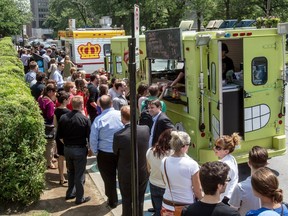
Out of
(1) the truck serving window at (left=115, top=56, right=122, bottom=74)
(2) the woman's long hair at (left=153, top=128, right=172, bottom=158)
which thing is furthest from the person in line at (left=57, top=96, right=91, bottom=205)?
(1) the truck serving window at (left=115, top=56, right=122, bottom=74)

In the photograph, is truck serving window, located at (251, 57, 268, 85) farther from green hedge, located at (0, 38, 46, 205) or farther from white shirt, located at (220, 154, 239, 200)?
green hedge, located at (0, 38, 46, 205)

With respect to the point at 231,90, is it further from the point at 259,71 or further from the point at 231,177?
the point at 231,177

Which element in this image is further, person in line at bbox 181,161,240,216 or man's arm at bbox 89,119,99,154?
man's arm at bbox 89,119,99,154

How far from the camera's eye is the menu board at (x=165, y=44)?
23.9ft

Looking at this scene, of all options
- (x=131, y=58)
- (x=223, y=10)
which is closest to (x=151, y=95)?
(x=131, y=58)

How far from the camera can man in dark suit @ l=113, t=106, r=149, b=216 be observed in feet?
16.7

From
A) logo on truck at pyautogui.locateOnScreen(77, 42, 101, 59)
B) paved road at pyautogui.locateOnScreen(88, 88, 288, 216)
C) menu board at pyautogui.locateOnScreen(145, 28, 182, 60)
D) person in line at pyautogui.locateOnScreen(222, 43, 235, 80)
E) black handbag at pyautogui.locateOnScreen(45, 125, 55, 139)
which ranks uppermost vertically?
logo on truck at pyautogui.locateOnScreen(77, 42, 101, 59)

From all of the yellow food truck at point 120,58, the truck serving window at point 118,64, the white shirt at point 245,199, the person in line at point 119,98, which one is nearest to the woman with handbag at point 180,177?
the white shirt at point 245,199

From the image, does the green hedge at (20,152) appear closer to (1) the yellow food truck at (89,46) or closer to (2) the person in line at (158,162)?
(2) the person in line at (158,162)

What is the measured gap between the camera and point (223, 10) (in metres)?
34.8

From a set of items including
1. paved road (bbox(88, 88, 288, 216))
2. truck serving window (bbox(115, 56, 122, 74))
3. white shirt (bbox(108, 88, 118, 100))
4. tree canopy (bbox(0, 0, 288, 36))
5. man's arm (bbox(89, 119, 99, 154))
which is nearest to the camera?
man's arm (bbox(89, 119, 99, 154))

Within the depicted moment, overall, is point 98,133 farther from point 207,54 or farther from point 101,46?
point 101,46

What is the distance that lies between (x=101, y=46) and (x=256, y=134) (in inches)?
485

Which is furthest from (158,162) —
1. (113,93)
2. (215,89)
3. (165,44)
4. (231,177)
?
(113,93)
